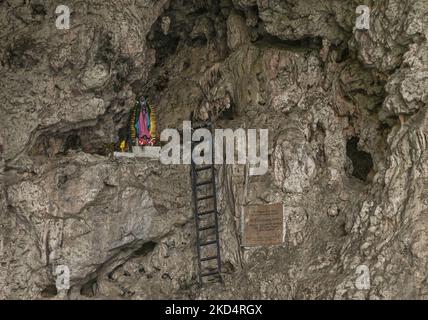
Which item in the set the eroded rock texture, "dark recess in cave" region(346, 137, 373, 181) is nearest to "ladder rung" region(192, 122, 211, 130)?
the eroded rock texture

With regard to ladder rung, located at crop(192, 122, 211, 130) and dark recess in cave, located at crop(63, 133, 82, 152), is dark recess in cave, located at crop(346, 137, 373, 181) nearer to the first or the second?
ladder rung, located at crop(192, 122, 211, 130)

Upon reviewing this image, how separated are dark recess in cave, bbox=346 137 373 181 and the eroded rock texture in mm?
18

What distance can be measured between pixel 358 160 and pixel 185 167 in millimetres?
2826

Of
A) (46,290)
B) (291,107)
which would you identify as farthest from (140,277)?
(291,107)

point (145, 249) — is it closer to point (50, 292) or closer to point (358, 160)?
point (50, 292)

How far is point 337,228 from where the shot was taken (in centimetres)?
1369

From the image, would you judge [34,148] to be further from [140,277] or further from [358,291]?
[358,291]

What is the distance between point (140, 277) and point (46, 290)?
148cm

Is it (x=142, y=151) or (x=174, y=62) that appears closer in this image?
(x=142, y=151)

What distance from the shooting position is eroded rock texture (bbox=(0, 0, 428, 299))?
13562mm

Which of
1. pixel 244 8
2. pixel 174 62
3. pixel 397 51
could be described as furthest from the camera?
pixel 174 62

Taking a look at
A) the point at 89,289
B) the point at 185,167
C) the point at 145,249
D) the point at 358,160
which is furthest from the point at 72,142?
the point at 358,160

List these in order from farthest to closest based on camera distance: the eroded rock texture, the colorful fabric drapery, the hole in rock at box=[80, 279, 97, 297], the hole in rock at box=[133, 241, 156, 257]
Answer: the colorful fabric drapery < the hole in rock at box=[133, 241, 156, 257] < the hole in rock at box=[80, 279, 97, 297] < the eroded rock texture

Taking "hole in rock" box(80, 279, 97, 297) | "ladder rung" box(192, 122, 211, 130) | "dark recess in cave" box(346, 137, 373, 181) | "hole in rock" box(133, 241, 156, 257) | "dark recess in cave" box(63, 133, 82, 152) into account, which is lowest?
"hole in rock" box(80, 279, 97, 297)
